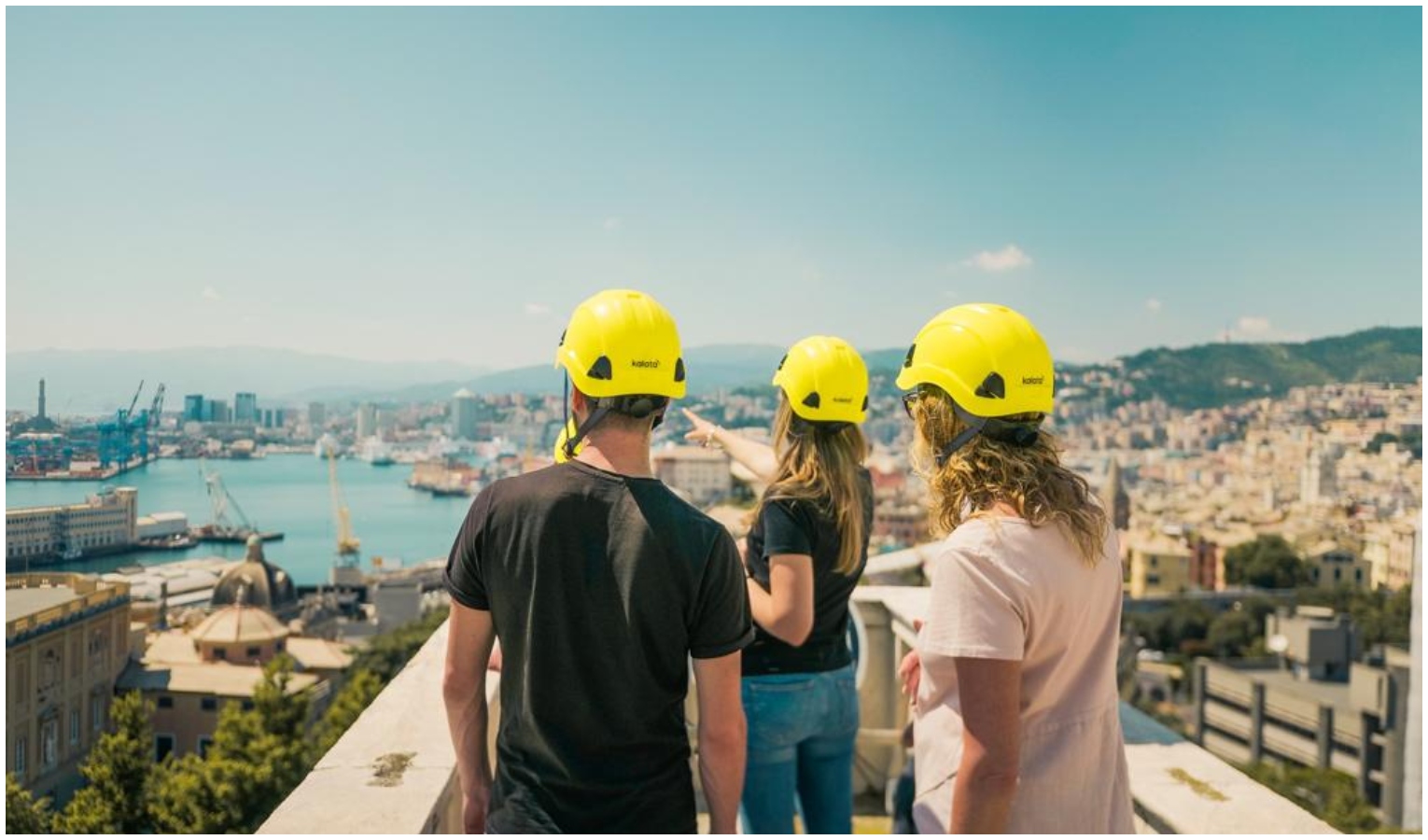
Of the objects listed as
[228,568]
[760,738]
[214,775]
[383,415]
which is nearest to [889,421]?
[383,415]

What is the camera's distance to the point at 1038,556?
1315 millimetres

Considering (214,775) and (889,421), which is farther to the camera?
(889,421)

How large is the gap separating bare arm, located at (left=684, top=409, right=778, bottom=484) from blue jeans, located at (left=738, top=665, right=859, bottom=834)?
0.48 meters

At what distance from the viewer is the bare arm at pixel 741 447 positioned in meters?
2.38

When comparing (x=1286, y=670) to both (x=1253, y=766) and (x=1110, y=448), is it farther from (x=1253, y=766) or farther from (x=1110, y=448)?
(x=1110, y=448)

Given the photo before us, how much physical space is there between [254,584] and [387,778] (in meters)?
33.7

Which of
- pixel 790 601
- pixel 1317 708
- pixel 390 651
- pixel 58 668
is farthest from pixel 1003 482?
pixel 1317 708

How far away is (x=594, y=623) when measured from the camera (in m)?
1.42

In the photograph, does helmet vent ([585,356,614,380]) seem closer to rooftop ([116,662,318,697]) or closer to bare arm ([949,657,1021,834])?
bare arm ([949,657,1021,834])

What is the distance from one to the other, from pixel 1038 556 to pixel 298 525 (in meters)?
42.2

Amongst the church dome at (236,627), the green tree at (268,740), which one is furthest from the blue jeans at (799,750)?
the church dome at (236,627)

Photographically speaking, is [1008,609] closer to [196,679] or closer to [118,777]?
[118,777]

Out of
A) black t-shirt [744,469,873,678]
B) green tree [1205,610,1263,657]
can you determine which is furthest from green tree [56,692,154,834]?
green tree [1205,610,1263,657]

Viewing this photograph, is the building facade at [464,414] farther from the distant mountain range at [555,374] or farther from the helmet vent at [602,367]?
the helmet vent at [602,367]
